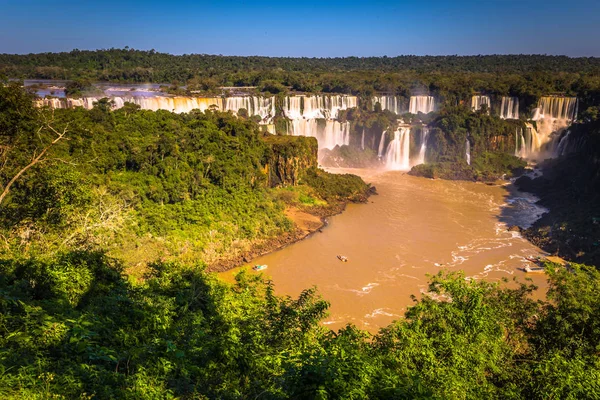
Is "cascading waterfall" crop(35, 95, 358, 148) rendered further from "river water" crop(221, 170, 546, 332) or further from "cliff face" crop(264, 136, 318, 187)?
"river water" crop(221, 170, 546, 332)

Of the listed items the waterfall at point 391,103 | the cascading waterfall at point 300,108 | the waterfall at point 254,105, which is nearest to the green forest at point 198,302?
the cascading waterfall at point 300,108

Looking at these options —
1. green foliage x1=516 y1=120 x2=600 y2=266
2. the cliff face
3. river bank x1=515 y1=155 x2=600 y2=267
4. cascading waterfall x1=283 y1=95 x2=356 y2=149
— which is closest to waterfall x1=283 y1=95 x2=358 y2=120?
cascading waterfall x1=283 y1=95 x2=356 y2=149

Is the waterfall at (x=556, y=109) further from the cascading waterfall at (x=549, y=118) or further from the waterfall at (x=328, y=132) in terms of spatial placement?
the waterfall at (x=328, y=132)

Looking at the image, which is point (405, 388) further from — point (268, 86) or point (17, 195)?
point (268, 86)

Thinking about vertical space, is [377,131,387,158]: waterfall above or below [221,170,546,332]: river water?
above

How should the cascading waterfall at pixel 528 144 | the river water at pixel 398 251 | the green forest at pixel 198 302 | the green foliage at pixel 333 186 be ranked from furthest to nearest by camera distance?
1. the cascading waterfall at pixel 528 144
2. the green foliage at pixel 333 186
3. the river water at pixel 398 251
4. the green forest at pixel 198 302

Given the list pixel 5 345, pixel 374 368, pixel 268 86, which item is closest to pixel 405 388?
pixel 374 368
